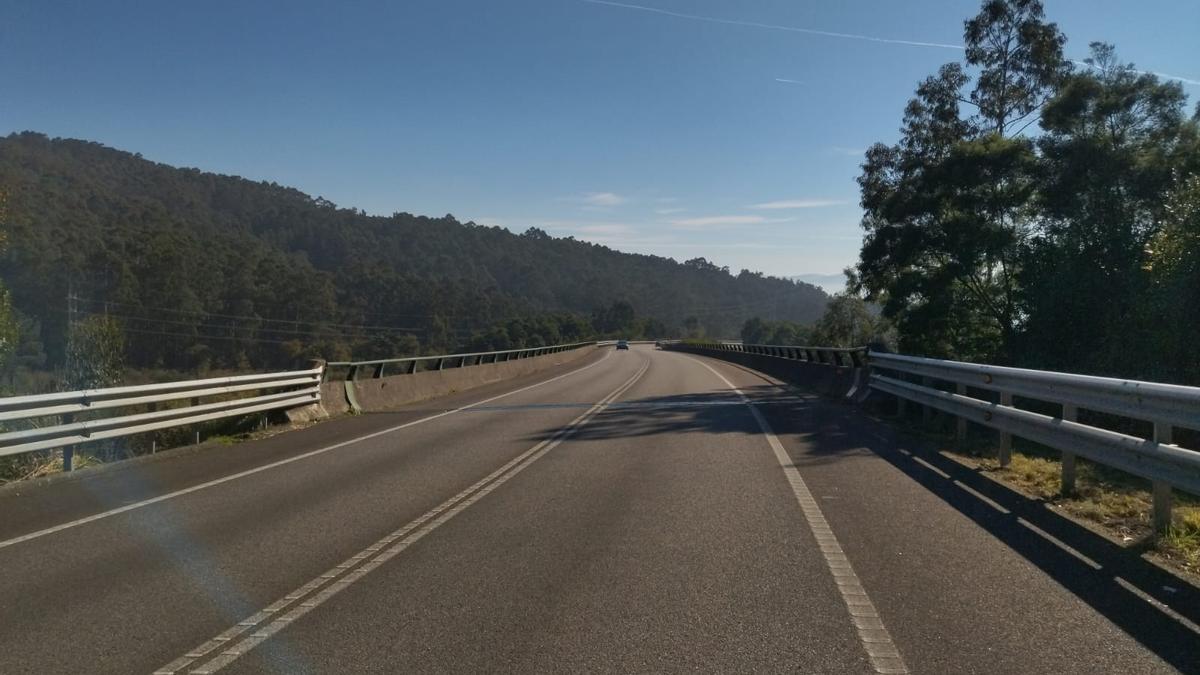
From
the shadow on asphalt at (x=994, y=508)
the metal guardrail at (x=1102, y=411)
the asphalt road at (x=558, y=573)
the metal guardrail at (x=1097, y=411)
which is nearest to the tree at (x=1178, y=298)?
the shadow on asphalt at (x=994, y=508)

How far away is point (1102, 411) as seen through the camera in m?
8.02

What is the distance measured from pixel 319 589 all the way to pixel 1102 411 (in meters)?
6.25

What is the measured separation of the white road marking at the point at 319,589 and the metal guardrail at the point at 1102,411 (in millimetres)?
5397

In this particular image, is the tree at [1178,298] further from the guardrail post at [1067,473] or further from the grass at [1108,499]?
the guardrail post at [1067,473]

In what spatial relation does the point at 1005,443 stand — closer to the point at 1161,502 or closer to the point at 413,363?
the point at 1161,502

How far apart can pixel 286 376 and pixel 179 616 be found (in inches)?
472

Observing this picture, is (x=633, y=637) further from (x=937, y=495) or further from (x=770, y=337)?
(x=770, y=337)

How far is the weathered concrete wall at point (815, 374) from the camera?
2155 centimetres

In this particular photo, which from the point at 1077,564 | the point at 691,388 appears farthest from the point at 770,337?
the point at 1077,564

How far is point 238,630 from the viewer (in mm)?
5594

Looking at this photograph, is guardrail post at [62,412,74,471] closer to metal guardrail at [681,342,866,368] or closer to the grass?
the grass

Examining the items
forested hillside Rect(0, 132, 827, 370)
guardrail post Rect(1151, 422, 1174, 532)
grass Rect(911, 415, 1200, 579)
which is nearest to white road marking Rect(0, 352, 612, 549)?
grass Rect(911, 415, 1200, 579)

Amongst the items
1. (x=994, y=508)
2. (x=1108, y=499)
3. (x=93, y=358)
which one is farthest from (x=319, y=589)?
(x=93, y=358)

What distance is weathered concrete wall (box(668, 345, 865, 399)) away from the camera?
21553 mm
